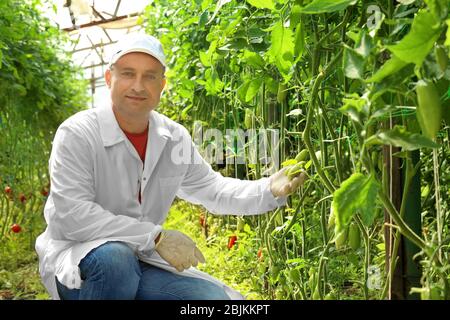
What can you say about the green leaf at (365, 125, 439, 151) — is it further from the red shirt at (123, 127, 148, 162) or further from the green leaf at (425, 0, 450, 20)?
the red shirt at (123, 127, 148, 162)

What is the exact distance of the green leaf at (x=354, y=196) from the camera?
2.66 feet

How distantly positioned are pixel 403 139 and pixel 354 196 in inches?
3.5

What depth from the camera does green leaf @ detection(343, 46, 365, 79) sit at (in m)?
0.80

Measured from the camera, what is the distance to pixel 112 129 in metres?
1.59

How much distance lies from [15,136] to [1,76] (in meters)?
0.59

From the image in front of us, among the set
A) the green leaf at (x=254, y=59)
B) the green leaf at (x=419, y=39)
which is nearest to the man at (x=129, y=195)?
the green leaf at (x=254, y=59)

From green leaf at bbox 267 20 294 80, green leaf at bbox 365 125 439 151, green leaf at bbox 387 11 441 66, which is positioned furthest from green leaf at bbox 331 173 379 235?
green leaf at bbox 267 20 294 80

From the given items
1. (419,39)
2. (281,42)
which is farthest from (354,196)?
(281,42)

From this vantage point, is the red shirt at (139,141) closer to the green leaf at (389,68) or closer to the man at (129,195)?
the man at (129,195)

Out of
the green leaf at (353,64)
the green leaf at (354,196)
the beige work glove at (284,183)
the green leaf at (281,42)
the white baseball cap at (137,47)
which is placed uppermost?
the white baseball cap at (137,47)

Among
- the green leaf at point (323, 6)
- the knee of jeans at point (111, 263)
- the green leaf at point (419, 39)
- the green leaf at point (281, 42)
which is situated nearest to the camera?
the green leaf at point (419, 39)

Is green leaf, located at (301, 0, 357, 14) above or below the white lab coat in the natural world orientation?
above

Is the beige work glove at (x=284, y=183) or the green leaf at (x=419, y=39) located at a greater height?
the green leaf at (x=419, y=39)

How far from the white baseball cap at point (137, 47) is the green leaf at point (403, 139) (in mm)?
875
